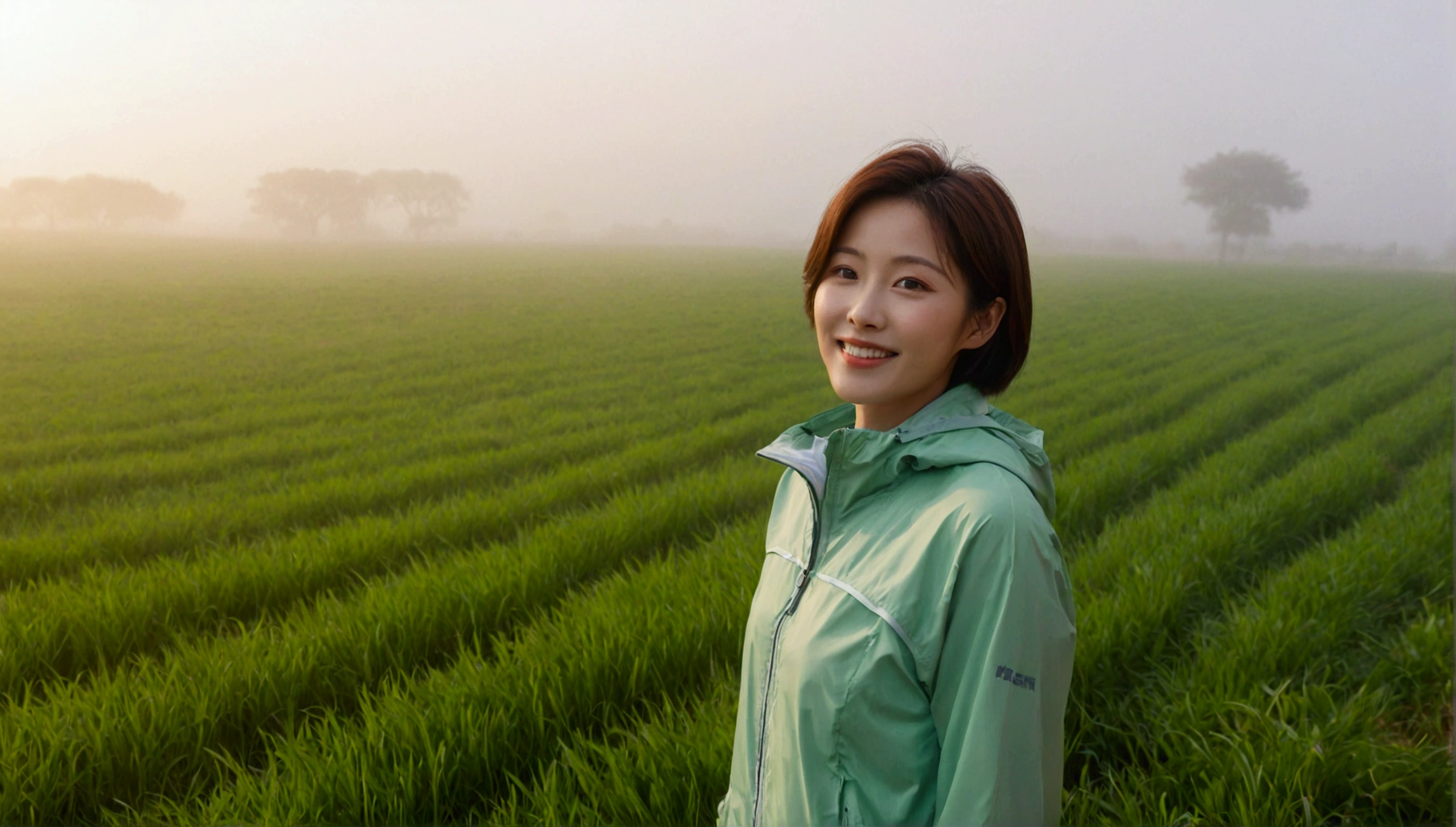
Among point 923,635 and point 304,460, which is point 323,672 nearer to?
point 923,635

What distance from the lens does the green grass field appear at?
2.66 m

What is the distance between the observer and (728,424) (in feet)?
27.9

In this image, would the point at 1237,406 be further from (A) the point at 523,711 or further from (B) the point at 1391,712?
(A) the point at 523,711

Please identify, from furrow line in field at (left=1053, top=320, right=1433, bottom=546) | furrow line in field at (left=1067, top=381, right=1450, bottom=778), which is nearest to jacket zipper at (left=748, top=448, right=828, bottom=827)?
furrow line in field at (left=1067, top=381, right=1450, bottom=778)

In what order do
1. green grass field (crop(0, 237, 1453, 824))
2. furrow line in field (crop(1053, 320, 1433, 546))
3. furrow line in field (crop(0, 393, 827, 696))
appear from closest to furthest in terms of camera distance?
green grass field (crop(0, 237, 1453, 824))
furrow line in field (crop(0, 393, 827, 696))
furrow line in field (crop(1053, 320, 1433, 546))

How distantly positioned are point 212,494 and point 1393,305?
90.4 ft

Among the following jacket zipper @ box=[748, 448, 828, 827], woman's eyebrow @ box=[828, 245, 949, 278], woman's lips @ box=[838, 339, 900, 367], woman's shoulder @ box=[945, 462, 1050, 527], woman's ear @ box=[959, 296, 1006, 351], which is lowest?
jacket zipper @ box=[748, 448, 828, 827]

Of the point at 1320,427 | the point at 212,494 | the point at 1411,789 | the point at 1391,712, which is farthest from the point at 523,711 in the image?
the point at 1320,427

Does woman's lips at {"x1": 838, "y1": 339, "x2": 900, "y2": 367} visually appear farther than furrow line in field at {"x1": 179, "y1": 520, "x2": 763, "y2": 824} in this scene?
No

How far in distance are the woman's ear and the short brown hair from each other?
1 centimetres

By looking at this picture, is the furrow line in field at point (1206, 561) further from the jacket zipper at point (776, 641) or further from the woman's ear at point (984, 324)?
the woman's ear at point (984, 324)

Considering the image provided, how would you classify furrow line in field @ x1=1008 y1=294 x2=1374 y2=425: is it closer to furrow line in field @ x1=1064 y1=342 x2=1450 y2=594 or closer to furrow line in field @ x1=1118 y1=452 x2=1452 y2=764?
furrow line in field @ x1=1064 y1=342 x2=1450 y2=594

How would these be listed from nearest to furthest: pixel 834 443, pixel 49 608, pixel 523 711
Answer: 1. pixel 834 443
2. pixel 523 711
3. pixel 49 608

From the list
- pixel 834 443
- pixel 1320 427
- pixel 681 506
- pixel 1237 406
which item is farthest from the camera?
pixel 1237 406
